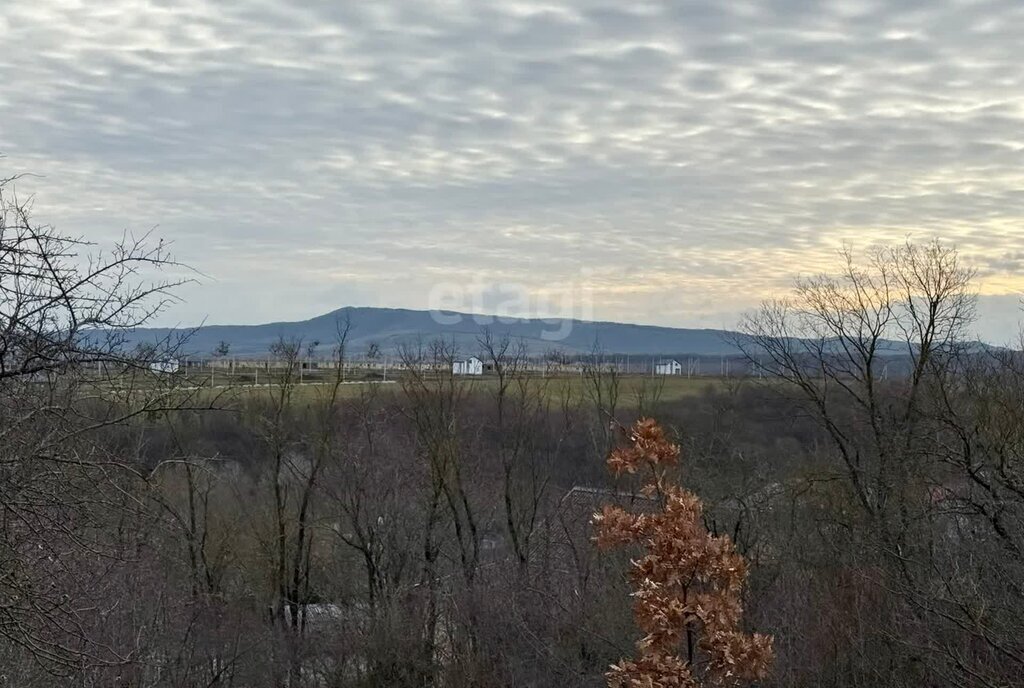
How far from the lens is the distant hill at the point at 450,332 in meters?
31.2

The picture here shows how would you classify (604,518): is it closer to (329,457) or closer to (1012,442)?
(1012,442)

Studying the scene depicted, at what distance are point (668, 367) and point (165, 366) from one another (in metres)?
31.4

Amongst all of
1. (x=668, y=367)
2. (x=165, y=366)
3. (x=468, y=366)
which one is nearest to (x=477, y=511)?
(x=468, y=366)

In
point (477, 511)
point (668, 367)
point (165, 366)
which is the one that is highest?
point (668, 367)

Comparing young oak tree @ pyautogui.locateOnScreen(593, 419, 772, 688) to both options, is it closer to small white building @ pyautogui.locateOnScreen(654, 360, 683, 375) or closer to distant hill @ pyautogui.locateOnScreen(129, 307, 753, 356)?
distant hill @ pyautogui.locateOnScreen(129, 307, 753, 356)

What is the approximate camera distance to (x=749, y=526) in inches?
982

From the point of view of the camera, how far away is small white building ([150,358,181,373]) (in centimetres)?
686

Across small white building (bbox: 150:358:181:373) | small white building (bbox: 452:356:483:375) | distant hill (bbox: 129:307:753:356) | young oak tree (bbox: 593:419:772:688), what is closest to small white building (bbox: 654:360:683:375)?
distant hill (bbox: 129:307:753:356)

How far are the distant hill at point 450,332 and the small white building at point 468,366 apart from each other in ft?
1.21

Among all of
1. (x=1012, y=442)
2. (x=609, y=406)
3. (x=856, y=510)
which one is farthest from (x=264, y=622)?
(x=1012, y=442)

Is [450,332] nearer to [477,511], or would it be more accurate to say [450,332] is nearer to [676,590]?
[477,511]

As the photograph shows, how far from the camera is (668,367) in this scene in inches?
1474

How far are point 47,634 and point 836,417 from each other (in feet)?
65.1

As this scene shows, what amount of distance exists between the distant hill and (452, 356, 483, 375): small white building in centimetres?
37
